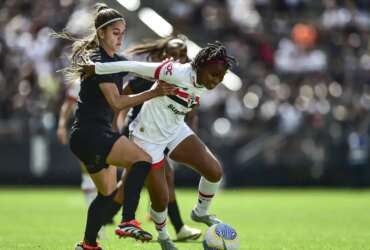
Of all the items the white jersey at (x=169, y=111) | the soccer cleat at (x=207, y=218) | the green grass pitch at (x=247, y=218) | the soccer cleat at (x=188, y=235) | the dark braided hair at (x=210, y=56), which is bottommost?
the green grass pitch at (x=247, y=218)

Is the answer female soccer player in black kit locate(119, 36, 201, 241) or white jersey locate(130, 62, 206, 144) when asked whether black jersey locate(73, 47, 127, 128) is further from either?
female soccer player in black kit locate(119, 36, 201, 241)

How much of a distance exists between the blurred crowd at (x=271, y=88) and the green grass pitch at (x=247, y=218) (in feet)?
2.51

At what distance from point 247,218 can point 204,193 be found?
15.1 ft

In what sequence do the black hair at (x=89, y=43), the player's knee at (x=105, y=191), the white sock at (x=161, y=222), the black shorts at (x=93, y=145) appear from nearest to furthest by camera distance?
the black shorts at (x=93, y=145) < the player's knee at (x=105, y=191) < the black hair at (x=89, y=43) < the white sock at (x=161, y=222)

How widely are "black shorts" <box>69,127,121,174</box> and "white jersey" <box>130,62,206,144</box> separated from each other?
81cm

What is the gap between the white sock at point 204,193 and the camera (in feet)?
33.0

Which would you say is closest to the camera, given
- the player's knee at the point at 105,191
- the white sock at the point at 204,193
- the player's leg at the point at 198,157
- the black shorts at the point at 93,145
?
the black shorts at the point at 93,145

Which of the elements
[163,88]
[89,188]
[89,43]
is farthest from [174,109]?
[89,188]

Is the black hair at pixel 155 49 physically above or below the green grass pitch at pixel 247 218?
above

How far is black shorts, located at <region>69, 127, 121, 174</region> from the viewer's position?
8281 millimetres

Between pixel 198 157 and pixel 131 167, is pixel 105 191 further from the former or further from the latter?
pixel 198 157

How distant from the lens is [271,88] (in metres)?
22.2

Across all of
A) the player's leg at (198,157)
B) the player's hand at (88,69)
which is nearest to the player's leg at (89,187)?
the player's leg at (198,157)

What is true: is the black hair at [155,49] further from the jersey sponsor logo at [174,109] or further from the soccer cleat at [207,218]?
the soccer cleat at [207,218]
